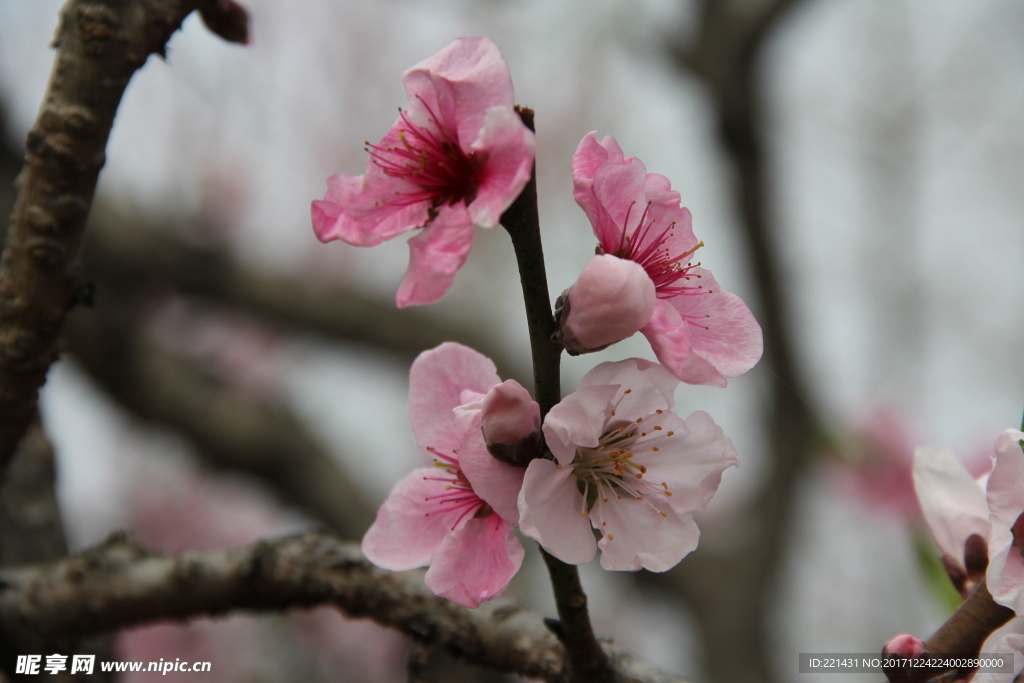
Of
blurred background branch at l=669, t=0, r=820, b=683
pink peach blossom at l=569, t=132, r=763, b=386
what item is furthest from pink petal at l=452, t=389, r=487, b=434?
blurred background branch at l=669, t=0, r=820, b=683

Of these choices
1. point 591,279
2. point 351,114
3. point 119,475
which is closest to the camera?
point 591,279

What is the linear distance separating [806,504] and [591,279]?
9.18ft

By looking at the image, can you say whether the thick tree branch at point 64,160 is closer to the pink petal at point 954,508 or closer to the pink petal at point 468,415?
the pink petal at point 468,415

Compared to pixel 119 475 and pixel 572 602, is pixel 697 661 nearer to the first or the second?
pixel 572 602

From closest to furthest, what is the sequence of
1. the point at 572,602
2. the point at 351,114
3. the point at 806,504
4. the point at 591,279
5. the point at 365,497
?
the point at 591,279, the point at 572,602, the point at 365,497, the point at 806,504, the point at 351,114

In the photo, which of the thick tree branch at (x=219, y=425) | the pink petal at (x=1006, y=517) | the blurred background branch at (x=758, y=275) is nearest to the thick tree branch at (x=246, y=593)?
the pink petal at (x=1006, y=517)

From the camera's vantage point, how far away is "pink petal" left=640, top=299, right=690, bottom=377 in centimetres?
45

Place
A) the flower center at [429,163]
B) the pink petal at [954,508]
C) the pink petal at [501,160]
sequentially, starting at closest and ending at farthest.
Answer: the pink petal at [501,160] < the flower center at [429,163] < the pink petal at [954,508]

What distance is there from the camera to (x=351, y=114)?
17.4 feet

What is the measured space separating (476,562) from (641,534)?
12 cm

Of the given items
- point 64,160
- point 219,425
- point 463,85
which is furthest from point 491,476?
point 219,425

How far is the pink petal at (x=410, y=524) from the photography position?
1.85ft

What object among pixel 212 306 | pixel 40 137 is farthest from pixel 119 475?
pixel 40 137

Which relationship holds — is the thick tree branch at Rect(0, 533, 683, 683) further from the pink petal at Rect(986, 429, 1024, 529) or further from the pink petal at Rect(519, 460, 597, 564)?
the pink petal at Rect(986, 429, 1024, 529)
